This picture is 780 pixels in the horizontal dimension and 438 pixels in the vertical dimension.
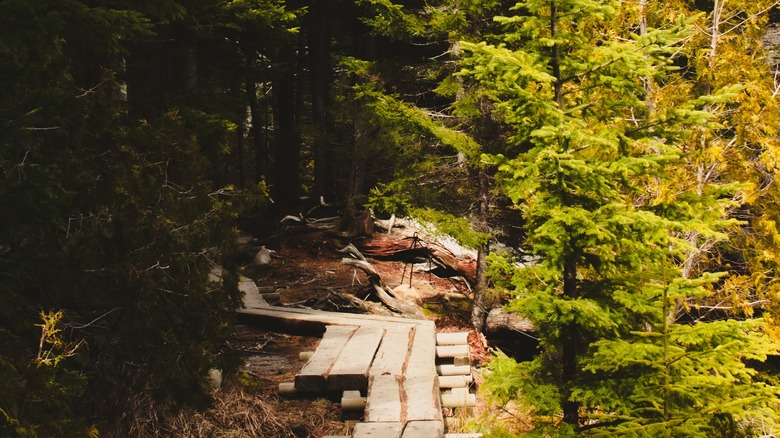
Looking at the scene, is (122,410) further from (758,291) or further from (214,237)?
(758,291)

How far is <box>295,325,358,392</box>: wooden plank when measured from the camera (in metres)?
7.11

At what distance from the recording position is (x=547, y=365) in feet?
18.6

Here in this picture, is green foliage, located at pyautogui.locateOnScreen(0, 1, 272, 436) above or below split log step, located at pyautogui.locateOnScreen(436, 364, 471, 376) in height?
above

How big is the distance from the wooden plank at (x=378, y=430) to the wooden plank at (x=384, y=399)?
0.44ft

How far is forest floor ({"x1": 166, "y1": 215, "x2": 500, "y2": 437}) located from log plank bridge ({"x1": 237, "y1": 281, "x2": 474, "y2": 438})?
22 cm

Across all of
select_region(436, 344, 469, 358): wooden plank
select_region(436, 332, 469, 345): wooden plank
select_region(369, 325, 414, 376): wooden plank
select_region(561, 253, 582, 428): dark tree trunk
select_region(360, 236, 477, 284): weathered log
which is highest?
select_region(561, 253, 582, 428): dark tree trunk

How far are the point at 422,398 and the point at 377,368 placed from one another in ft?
3.29

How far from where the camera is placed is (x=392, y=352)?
806 centimetres

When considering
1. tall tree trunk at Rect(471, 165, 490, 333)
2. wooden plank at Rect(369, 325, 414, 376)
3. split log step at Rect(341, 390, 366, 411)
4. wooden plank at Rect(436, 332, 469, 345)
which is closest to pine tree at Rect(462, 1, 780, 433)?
split log step at Rect(341, 390, 366, 411)

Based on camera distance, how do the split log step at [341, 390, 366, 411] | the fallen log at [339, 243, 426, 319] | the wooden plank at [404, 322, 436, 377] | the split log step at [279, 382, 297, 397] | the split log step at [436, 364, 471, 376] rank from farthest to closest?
the fallen log at [339, 243, 426, 319] → the split log step at [436, 364, 471, 376] → the wooden plank at [404, 322, 436, 377] → the split log step at [279, 382, 297, 397] → the split log step at [341, 390, 366, 411]

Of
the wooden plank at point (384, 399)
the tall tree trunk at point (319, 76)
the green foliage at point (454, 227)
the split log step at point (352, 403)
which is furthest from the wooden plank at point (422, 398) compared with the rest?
the tall tree trunk at point (319, 76)

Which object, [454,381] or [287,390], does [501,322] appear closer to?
[454,381]

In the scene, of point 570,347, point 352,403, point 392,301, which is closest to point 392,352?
point 352,403

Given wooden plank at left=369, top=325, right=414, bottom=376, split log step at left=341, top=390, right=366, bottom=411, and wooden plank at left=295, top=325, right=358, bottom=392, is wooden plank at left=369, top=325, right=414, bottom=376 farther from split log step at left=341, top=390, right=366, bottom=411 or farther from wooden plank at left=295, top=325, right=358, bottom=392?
wooden plank at left=295, top=325, right=358, bottom=392
